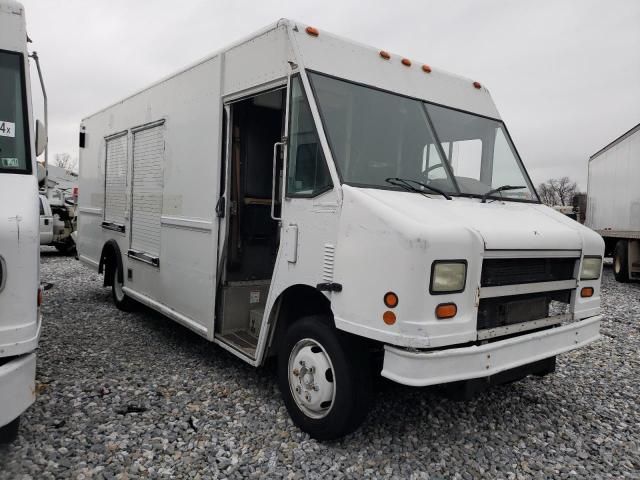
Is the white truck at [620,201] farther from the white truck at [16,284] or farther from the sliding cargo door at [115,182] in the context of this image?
the white truck at [16,284]

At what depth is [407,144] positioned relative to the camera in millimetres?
3760

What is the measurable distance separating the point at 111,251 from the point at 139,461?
436cm

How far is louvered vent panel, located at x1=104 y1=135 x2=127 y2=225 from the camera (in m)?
6.41

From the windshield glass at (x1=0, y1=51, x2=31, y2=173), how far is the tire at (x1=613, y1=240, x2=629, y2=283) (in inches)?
507

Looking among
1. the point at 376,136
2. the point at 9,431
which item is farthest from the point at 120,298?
the point at 376,136

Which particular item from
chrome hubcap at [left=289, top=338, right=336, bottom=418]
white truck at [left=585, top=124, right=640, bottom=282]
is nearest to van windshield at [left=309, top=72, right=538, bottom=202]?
chrome hubcap at [left=289, top=338, right=336, bottom=418]

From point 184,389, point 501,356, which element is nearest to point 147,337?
point 184,389

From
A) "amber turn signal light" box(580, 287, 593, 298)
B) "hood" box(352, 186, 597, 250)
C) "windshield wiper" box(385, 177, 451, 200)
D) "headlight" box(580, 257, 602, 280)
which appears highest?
"windshield wiper" box(385, 177, 451, 200)

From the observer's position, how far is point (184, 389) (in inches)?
168

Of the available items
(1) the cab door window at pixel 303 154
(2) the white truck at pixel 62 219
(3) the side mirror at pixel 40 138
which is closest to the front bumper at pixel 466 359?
(1) the cab door window at pixel 303 154

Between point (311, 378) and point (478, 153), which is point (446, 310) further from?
point (478, 153)

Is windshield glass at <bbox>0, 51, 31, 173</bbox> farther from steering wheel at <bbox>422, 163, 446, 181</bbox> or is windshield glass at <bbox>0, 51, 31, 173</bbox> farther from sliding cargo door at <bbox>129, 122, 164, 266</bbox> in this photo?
steering wheel at <bbox>422, 163, 446, 181</bbox>

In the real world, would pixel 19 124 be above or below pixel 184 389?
above

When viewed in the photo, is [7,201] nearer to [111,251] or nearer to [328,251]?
[328,251]
